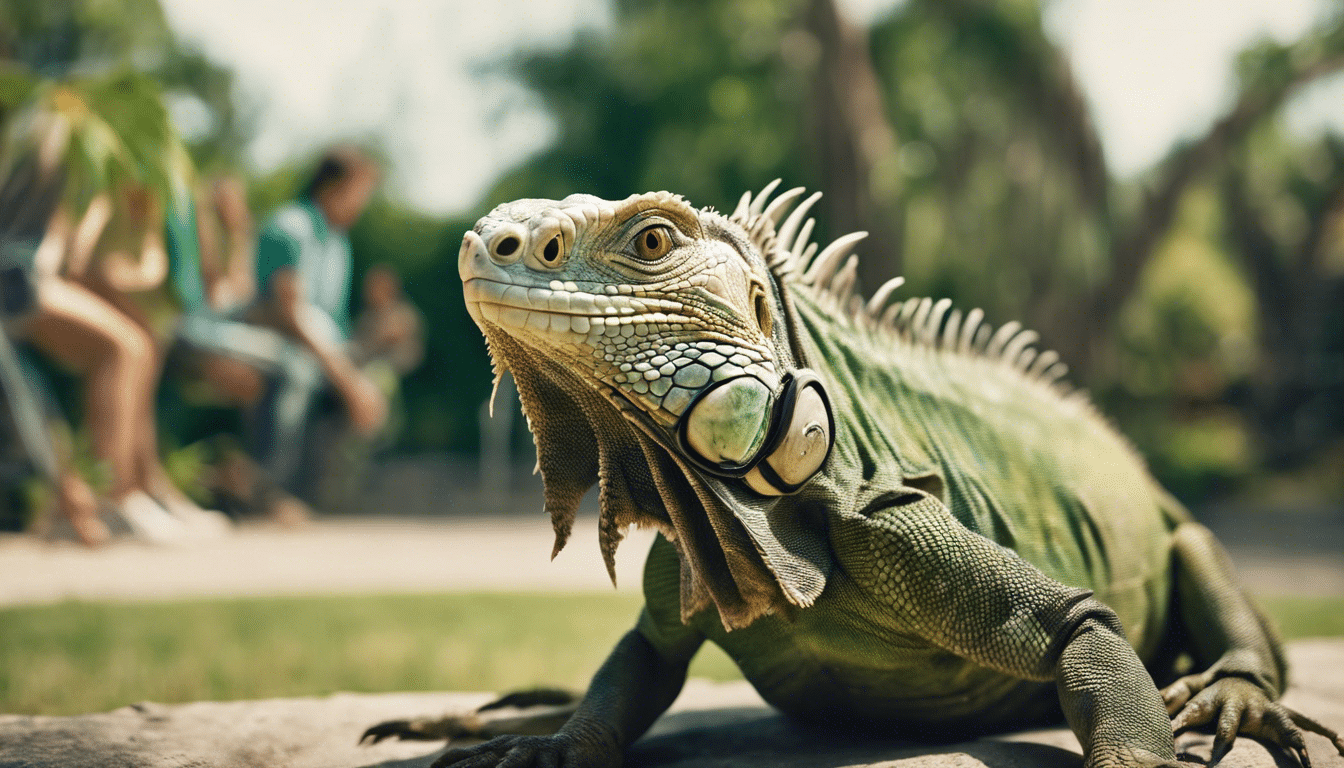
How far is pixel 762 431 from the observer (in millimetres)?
2307

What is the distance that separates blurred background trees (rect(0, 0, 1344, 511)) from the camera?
14922mm

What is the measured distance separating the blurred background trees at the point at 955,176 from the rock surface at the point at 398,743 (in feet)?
33.9

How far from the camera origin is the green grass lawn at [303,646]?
454 cm

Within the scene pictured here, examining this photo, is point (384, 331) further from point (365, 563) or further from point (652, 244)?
point (652, 244)

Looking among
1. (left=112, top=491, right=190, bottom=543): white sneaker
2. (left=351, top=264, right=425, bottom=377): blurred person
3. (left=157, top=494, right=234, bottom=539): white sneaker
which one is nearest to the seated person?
(left=351, top=264, right=425, bottom=377): blurred person

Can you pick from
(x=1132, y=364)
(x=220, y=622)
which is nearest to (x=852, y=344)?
(x=220, y=622)

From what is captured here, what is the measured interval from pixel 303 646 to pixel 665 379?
4.06m

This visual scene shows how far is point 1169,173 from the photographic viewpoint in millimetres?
14859

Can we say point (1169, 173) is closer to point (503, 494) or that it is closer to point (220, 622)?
point (503, 494)

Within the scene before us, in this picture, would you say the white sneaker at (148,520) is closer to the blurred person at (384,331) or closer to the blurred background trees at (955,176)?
the blurred background trees at (955,176)

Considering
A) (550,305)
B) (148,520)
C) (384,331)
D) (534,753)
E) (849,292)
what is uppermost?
(384,331)

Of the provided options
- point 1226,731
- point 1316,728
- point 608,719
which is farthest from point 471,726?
point 1316,728

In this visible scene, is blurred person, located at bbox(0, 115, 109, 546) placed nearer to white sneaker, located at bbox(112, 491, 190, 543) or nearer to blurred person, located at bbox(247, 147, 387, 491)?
white sneaker, located at bbox(112, 491, 190, 543)

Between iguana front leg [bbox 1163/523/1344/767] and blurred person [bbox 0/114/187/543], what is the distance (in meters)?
7.90
